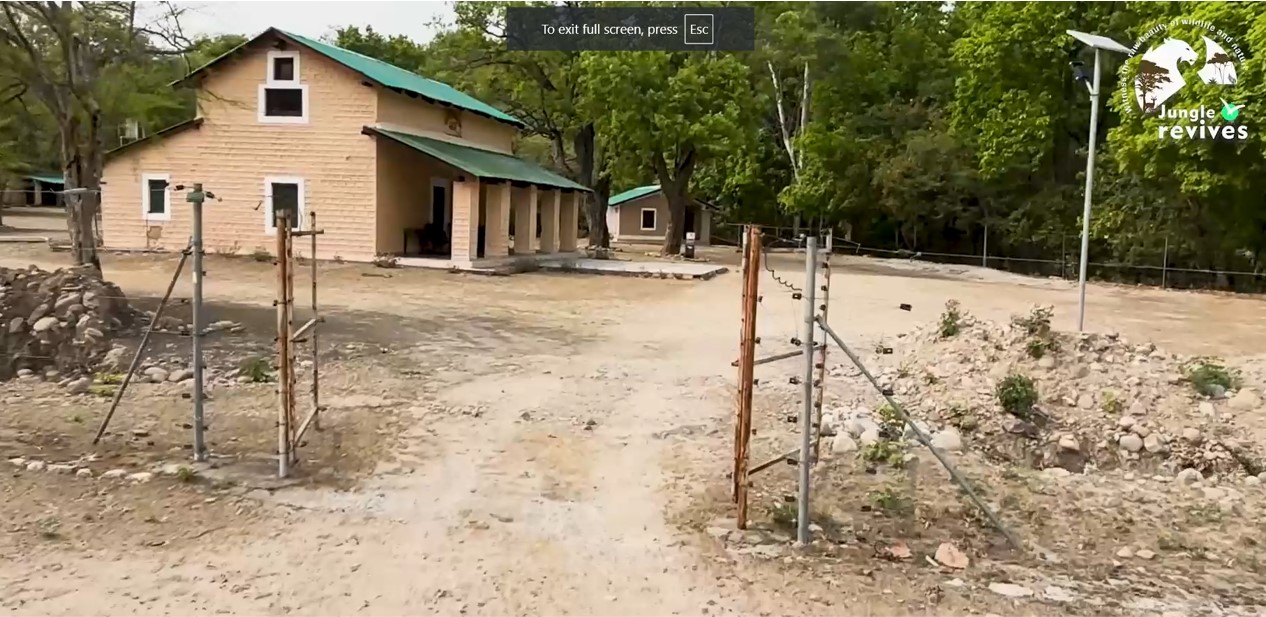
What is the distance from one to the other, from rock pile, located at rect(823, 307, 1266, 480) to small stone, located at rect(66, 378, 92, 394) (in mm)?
6253

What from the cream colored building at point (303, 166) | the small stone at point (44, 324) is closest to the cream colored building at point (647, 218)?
the cream colored building at point (303, 166)

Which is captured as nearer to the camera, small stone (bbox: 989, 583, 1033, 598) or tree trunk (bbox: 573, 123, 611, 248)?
small stone (bbox: 989, 583, 1033, 598)

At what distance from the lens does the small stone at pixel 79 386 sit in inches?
320

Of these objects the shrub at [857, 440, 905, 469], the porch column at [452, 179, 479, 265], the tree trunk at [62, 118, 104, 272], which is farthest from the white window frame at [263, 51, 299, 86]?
the shrub at [857, 440, 905, 469]

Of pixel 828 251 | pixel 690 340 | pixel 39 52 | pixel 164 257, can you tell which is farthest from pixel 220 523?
pixel 164 257

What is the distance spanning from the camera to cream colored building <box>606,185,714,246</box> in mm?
49188

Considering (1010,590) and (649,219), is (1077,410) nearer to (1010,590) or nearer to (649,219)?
(1010,590)

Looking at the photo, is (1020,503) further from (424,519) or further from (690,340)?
(690,340)

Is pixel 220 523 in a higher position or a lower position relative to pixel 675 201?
lower

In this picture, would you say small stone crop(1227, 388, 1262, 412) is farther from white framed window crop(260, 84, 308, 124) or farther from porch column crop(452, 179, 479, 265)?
white framed window crop(260, 84, 308, 124)

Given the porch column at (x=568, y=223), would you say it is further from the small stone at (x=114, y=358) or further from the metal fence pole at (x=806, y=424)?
the metal fence pole at (x=806, y=424)

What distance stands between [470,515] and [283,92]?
20.5m

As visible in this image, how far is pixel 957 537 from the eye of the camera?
17.8 ft

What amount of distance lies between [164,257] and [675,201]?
18007 mm
